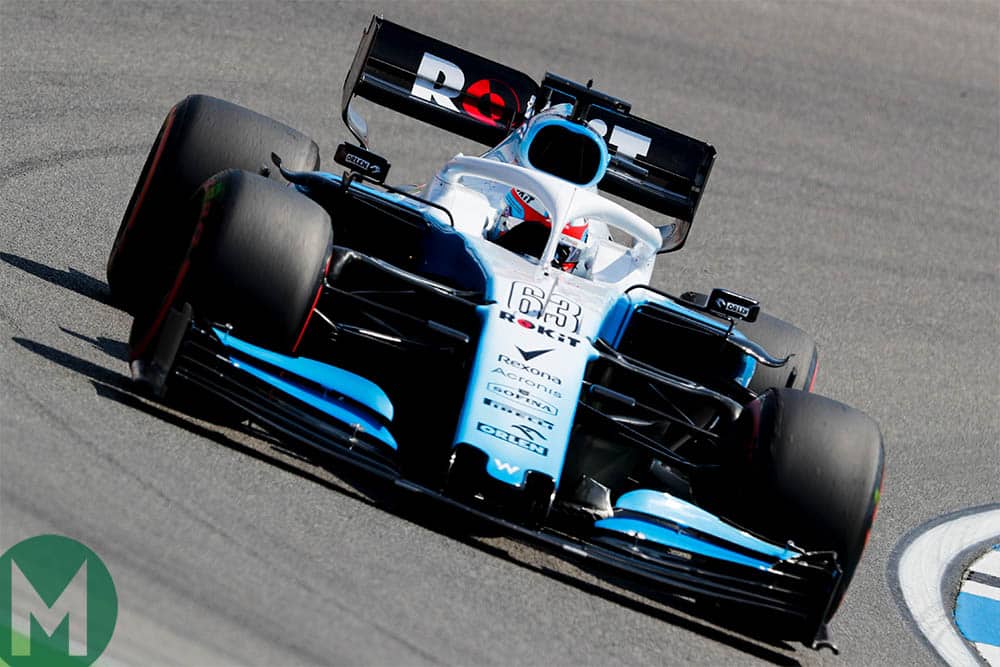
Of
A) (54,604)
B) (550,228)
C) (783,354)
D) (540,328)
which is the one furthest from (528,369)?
(54,604)

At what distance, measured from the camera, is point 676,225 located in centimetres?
959

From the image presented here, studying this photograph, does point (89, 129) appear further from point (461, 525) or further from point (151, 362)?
point (461, 525)

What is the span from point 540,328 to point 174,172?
2.01 metres

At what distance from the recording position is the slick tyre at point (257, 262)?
6.50 metres

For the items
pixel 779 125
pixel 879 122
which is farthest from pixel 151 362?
pixel 879 122

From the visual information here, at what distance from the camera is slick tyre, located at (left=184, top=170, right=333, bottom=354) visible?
6.50 metres

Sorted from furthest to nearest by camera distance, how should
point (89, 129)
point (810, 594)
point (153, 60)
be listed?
point (153, 60) < point (89, 129) < point (810, 594)

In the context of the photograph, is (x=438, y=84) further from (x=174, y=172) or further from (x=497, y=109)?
(x=174, y=172)

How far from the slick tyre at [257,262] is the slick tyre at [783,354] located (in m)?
2.65

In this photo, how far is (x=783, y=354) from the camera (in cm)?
836

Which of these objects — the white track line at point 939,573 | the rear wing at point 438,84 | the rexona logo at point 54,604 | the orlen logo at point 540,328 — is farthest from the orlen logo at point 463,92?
the rexona logo at point 54,604

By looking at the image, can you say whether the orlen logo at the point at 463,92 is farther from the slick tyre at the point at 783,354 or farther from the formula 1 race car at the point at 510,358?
the slick tyre at the point at 783,354

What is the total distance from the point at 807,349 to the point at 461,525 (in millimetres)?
2650

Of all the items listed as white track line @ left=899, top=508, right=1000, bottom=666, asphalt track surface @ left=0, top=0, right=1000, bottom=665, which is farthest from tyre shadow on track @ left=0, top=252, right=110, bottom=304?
white track line @ left=899, top=508, right=1000, bottom=666
